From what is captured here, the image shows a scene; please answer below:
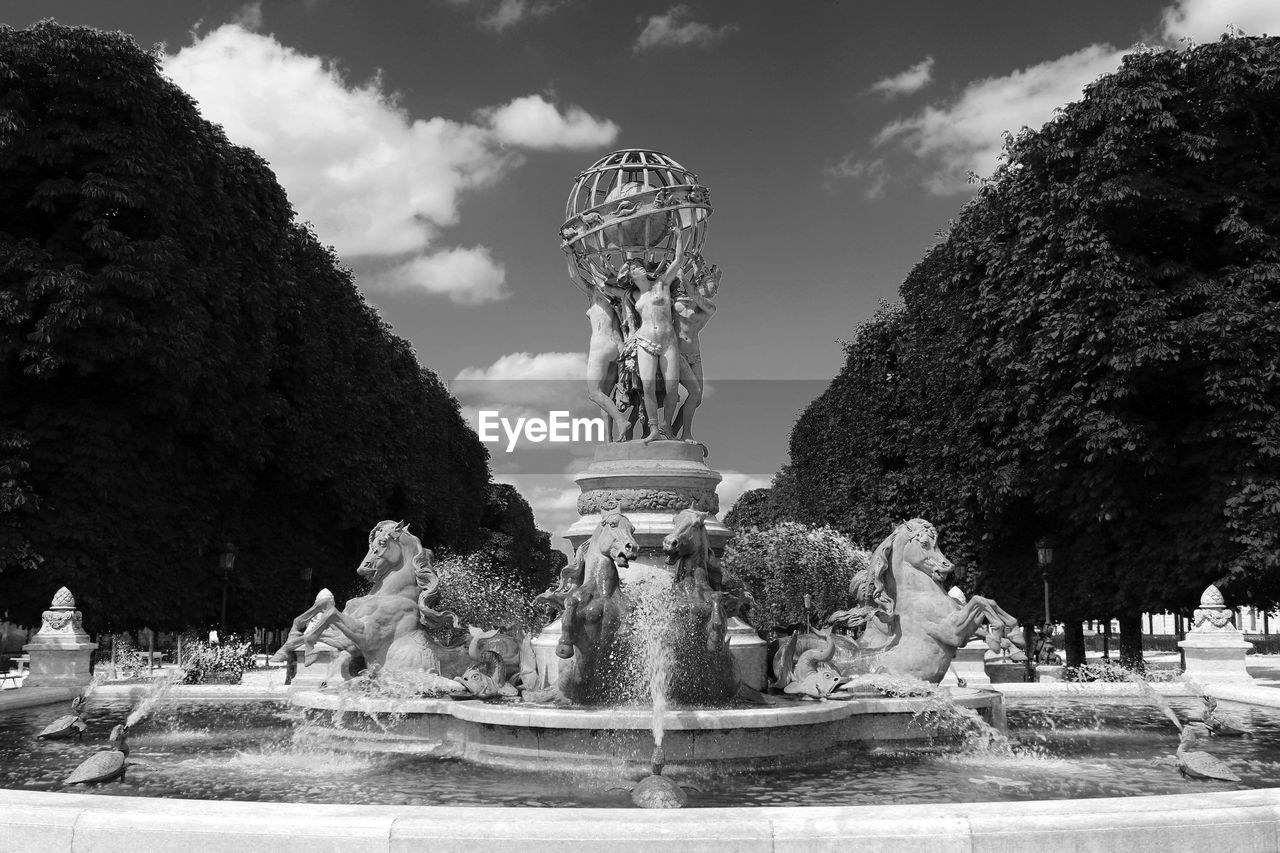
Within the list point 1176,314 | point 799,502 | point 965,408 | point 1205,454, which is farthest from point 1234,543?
point 799,502

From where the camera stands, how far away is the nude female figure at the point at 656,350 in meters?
12.7

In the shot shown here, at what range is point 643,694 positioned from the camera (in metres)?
9.89

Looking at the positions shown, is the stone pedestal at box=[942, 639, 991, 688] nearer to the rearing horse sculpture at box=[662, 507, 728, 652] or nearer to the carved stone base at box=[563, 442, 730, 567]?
the carved stone base at box=[563, 442, 730, 567]

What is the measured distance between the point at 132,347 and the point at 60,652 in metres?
6.39

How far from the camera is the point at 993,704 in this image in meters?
11.2

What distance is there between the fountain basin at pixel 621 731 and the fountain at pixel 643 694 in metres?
0.02

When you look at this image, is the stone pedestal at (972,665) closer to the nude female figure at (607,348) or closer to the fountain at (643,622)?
the fountain at (643,622)

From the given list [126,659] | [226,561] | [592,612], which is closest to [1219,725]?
[592,612]

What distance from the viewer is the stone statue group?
1276cm

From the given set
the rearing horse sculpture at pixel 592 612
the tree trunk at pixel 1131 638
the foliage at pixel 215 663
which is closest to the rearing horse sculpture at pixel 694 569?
the rearing horse sculpture at pixel 592 612

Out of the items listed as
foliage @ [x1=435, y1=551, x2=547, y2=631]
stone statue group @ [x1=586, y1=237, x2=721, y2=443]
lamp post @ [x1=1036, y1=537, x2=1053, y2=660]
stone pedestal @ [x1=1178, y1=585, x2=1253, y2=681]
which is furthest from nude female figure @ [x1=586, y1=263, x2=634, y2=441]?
lamp post @ [x1=1036, y1=537, x2=1053, y2=660]

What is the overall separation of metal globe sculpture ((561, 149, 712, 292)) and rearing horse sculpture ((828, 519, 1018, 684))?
4071mm

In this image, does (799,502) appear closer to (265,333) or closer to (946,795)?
(265,333)

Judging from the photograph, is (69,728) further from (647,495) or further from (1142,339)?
(1142,339)
